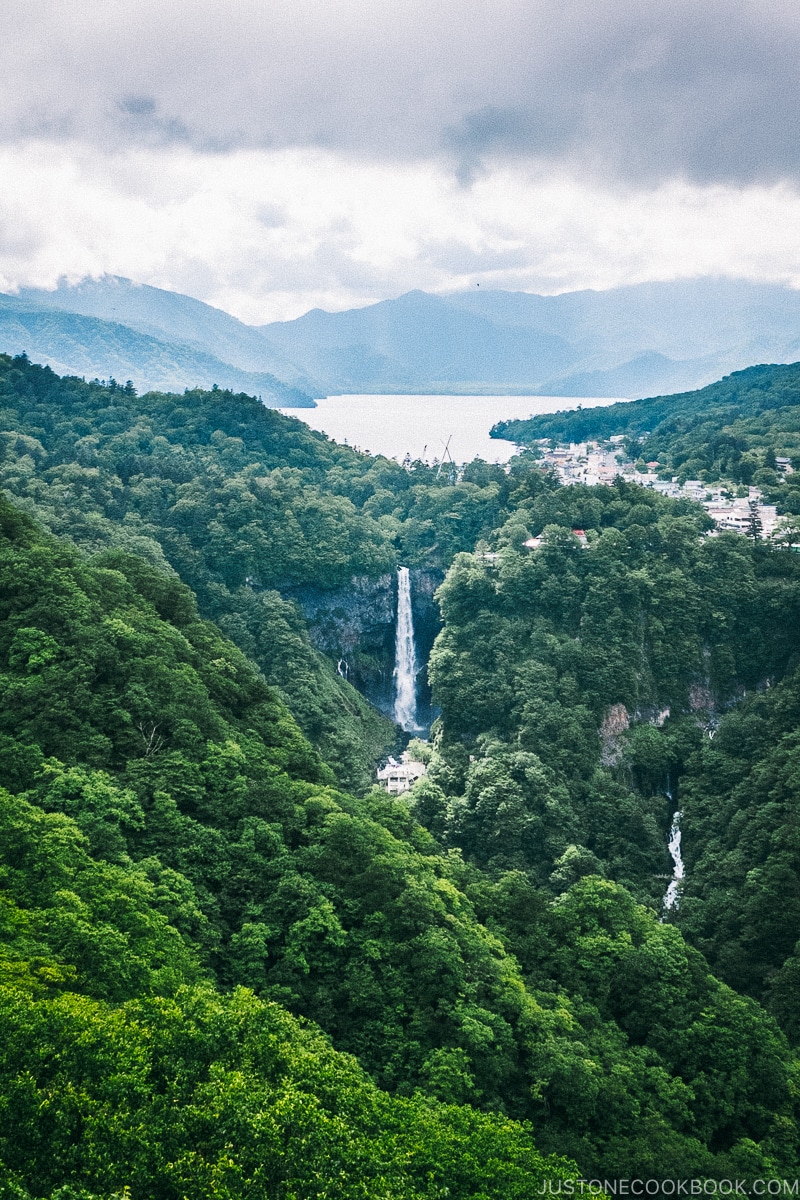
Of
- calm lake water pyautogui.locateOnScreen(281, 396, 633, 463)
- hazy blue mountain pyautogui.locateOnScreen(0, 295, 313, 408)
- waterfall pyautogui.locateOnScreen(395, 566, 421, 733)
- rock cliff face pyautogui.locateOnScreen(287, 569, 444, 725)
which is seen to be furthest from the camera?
hazy blue mountain pyautogui.locateOnScreen(0, 295, 313, 408)

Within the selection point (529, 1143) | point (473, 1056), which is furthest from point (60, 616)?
point (529, 1143)

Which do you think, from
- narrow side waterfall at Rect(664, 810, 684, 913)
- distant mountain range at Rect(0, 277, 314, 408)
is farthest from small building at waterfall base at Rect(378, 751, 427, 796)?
distant mountain range at Rect(0, 277, 314, 408)

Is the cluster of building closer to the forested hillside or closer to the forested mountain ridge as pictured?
the forested hillside

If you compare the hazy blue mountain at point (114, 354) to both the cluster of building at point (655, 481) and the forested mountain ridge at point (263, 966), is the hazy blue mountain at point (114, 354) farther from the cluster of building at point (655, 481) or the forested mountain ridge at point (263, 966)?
the forested mountain ridge at point (263, 966)

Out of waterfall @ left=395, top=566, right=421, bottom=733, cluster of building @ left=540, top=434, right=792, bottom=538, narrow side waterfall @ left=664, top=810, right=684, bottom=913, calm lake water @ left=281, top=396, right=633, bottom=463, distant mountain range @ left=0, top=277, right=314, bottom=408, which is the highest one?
distant mountain range @ left=0, top=277, right=314, bottom=408

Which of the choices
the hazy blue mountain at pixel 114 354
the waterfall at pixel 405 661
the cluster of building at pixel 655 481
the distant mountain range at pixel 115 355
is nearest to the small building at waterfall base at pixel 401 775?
the waterfall at pixel 405 661

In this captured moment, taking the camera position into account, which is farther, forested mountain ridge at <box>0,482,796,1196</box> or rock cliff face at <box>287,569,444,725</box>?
rock cliff face at <box>287,569,444,725</box>
